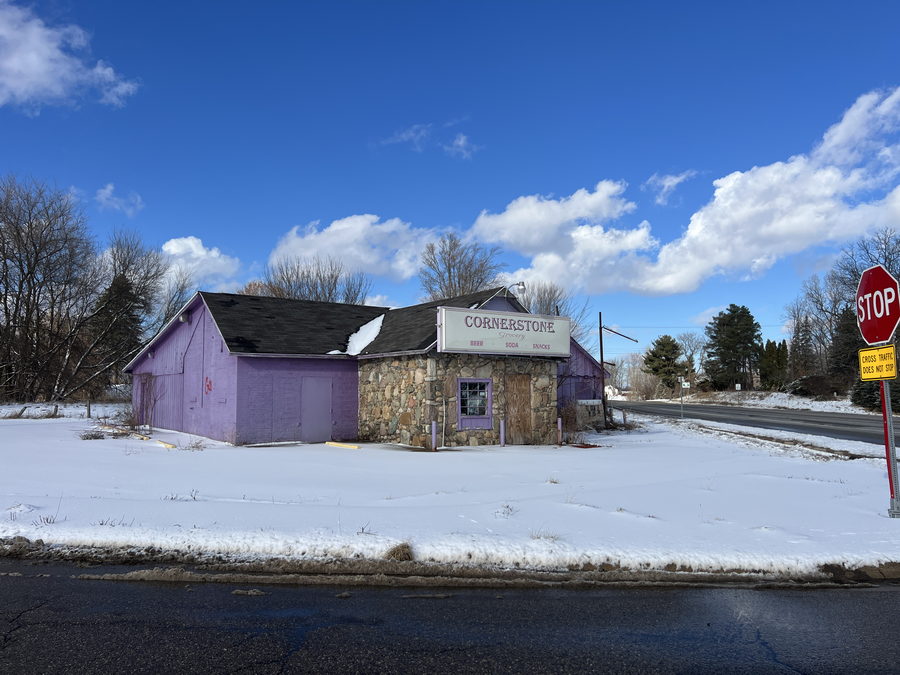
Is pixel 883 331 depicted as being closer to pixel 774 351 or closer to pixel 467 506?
pixel 467 506

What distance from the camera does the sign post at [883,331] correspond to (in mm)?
7602

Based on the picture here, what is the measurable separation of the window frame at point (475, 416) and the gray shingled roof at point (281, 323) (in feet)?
16.1

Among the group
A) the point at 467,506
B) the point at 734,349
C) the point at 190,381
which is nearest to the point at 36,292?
the point at 190,381

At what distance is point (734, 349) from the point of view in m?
62.5

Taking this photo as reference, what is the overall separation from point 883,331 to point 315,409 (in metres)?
15.4

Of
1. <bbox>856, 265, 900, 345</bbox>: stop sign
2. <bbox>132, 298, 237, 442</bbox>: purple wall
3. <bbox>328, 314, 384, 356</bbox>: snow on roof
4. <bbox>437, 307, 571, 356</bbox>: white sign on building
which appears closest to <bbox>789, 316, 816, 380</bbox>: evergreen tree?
<bbox>437, 307, 571, 356</bbox>: white sign on building

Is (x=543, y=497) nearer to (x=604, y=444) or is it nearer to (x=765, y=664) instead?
(x=765, y=664)

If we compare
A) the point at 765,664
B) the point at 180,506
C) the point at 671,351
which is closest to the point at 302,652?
the point at 765,664

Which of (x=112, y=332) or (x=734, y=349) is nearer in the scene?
(x=112, y=332)

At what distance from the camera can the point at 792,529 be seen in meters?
7.08

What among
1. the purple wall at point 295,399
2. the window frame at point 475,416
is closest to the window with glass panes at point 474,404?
the window frame at point 475,416

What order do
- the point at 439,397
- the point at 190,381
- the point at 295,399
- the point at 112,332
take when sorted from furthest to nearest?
1. the point at 112,332
2. the point at 190,381
3. the point at 295,399
4. the point at 439,397

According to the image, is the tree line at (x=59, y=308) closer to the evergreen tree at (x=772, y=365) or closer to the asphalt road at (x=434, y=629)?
the asphalt road at (x=434, y=629)

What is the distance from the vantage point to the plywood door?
59.7ft
